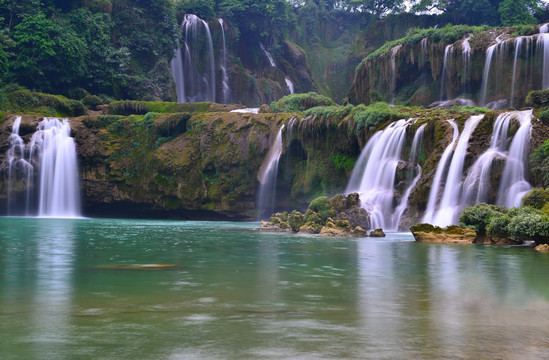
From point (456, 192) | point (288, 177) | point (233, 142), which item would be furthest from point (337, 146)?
point (456, 192)

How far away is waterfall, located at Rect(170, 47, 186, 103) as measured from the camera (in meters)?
62.4

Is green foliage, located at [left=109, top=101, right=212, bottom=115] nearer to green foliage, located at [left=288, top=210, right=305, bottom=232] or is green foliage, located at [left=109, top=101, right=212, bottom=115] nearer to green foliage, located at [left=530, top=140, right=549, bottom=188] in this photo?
green foliage, located at [left=288, top=210, right=305, bottom=232]

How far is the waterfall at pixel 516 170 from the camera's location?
2575 centimetres

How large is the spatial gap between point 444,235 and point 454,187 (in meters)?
6.18

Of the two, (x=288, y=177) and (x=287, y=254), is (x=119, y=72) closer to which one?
(x=288, y=177)

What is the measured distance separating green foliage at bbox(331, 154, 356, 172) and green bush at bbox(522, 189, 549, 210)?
1634 cm

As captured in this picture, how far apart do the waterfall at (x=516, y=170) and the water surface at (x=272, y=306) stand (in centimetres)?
1036

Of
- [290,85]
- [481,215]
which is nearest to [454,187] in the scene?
[481,215]

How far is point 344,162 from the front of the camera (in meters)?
38.6

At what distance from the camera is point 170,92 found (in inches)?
2295

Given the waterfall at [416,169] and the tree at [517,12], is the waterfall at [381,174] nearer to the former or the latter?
the waterfall at [416,169]

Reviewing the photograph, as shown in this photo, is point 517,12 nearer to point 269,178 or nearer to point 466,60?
point 466,60

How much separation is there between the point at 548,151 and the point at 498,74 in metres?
19.2

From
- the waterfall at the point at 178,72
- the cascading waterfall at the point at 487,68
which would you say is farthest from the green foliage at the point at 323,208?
the waterfall at the point at 178,72
